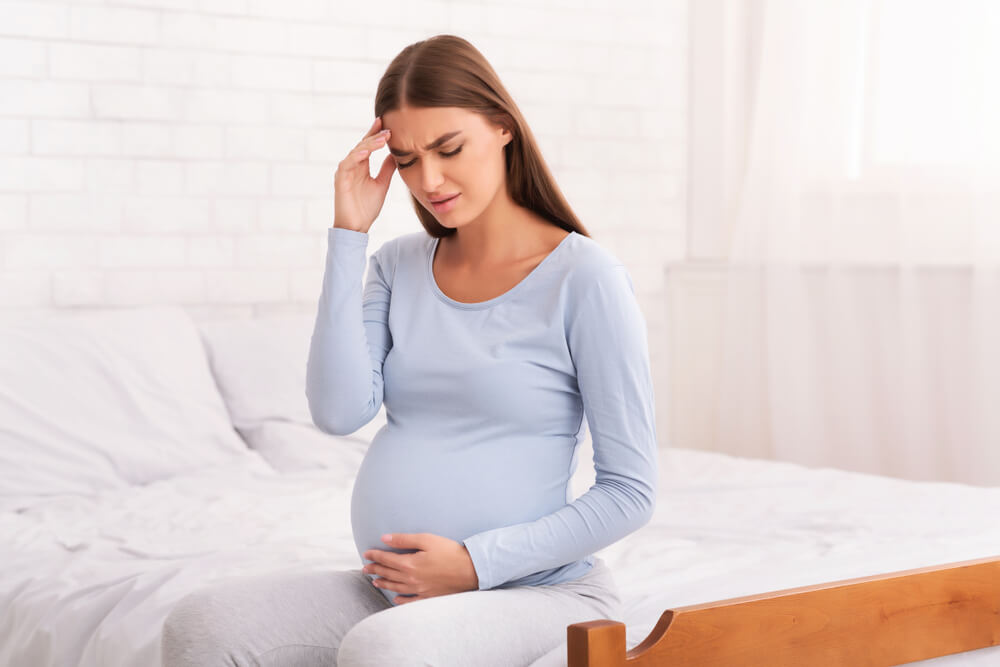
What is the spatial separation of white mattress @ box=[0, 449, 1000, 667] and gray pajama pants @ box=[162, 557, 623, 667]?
10 centimetres

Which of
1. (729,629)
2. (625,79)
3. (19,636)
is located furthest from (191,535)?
(625,79)

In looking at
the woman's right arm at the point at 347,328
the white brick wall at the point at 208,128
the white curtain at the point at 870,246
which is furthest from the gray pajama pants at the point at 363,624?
the white curtain at the point at 870,246

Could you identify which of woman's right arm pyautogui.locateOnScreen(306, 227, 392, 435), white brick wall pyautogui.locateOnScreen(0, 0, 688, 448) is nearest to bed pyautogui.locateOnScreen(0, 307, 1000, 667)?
white brick wall pyautogui.locateOnScreen(0, 0, 688, 448)

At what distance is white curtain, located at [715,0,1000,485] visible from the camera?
3.01 m

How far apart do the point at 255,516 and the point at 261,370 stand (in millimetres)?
750

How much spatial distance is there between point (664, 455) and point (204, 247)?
134cm

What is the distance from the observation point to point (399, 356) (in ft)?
4.58

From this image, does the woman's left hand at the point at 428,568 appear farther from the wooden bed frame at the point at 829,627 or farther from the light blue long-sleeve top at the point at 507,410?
the wooden bed frame at the point at 829,627

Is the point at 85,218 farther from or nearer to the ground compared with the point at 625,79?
nearer to the ground

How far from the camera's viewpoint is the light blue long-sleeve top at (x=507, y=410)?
1.26m

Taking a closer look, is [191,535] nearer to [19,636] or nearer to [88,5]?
[19,636]

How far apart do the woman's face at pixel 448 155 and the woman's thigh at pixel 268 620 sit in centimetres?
45

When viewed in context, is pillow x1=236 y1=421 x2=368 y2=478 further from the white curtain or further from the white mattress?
the white curtain

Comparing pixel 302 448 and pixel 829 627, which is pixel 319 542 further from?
pixel 829 627
